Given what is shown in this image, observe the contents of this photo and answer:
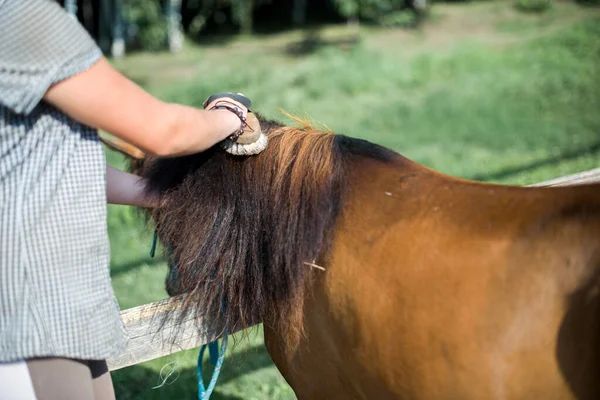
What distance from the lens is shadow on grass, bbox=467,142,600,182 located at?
5.93m

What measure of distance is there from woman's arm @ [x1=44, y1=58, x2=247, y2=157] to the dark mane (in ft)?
1.09

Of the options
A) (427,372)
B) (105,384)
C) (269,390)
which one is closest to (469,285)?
(427,372)

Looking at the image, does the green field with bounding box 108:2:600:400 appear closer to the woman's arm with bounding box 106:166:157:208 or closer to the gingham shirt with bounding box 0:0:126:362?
the woman's arm with bounding box 106:166:157:208

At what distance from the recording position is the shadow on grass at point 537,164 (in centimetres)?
593

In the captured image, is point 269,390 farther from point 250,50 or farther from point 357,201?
point 250,50

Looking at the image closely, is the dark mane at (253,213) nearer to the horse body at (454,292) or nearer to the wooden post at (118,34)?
the horse body at (454,292)

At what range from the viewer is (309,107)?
359 inches

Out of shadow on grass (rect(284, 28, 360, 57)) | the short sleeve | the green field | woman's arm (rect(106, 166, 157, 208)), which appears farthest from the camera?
shadow on grass (rect(284, 28, 360, 57))

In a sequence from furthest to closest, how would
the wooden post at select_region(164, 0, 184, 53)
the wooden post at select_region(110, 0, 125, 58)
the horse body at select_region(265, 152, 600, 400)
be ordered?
the wooden post at select_region(110, 0, 125, 58)
the wooden post at select_region(164, 0, 184, 53)
the horse body at select_region(265, 152, 600, 400)

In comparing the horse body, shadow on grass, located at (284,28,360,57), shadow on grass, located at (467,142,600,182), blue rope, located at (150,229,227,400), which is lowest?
shadow on grass, located at (284,28,360,57)

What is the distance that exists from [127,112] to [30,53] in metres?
0.21

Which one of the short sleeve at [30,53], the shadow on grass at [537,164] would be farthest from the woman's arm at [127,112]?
the shadow on grass at [537,164]

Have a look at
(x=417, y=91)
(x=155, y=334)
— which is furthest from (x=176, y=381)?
(x=417, y=91)

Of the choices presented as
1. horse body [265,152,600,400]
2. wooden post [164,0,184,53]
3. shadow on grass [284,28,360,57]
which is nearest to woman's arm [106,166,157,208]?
horse body [265,152,600,400]
